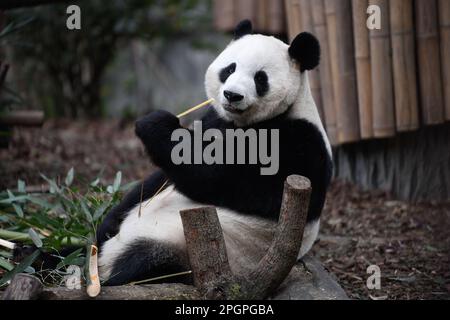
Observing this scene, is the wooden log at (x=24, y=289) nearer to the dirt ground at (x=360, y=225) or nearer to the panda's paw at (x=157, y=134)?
the panda's paw at (x=157, y=134)

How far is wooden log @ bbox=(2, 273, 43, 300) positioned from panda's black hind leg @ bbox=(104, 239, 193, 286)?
746 mm

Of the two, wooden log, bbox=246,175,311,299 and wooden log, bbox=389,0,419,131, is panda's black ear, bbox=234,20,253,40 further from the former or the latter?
wooden log, bbox=389,0,419,131

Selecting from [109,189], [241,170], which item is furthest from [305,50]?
[109,189]

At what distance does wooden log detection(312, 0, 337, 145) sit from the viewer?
6.44 meters

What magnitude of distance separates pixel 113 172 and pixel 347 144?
2856 millimetres

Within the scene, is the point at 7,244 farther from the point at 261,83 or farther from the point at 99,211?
the point at 261,83

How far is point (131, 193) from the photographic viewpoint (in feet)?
16.0

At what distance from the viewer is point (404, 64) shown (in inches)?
230

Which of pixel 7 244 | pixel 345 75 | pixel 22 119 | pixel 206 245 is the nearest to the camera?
pixel 206 245

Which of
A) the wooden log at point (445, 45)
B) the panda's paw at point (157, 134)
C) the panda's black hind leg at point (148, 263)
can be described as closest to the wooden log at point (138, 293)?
the panda's black hind leg at point (148, 263)

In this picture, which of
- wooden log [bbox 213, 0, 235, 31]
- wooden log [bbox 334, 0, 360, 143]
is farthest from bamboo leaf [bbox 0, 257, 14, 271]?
wooden log [bbox 213, 0, 235, 31]

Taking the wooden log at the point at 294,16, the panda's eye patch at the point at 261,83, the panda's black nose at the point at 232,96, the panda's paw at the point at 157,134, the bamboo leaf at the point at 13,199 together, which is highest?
the wooden log at the point at 294,16

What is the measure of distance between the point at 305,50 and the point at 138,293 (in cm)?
202

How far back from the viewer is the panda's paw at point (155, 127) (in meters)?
4.26
